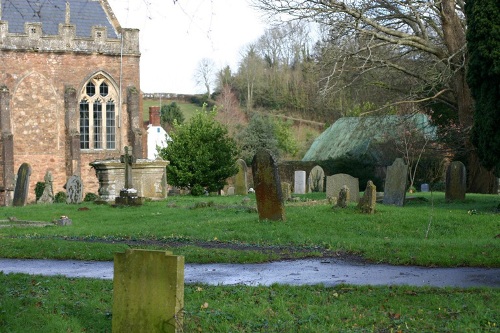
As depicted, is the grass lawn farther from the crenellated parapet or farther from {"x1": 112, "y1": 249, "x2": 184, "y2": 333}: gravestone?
the crenellated parapet

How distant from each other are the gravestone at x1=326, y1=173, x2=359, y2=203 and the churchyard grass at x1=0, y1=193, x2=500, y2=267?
7.78ft

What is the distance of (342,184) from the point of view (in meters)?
24.8

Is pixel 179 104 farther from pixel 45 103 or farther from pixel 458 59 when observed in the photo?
pixel 458 59

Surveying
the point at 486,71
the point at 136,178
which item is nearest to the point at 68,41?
the point at 136,178

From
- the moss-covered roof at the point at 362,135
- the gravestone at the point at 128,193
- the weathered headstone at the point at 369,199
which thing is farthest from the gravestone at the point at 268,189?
the moss-covered roof at the point at 362,135

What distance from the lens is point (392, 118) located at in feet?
109

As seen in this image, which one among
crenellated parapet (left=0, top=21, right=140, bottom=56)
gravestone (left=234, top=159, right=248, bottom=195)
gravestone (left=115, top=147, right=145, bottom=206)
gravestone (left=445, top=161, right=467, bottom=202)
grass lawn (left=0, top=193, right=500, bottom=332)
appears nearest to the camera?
grass lawn (left=0, top=193, right=500, bottom=332)

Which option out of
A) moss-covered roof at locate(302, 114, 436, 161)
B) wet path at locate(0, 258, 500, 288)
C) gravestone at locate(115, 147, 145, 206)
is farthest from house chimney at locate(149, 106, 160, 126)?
wet path at locate(0, 258, 500, 288)

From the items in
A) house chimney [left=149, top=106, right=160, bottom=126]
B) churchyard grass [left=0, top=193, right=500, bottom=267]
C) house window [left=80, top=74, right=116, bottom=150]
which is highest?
house chimney [left=149, top=106, right=160, bottom=126]

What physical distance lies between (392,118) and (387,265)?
21792 millimetres

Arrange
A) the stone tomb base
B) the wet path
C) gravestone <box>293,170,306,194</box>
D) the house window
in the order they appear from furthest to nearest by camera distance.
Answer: the house window → gravestone <box>293,170,306,194</box> → the stone tomb base → the wet path

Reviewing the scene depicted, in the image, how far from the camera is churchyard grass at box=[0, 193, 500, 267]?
1304 centimetres

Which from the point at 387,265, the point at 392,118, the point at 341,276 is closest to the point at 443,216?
Result: the point at 387,265

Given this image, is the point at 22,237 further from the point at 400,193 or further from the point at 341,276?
the point at 400,193
